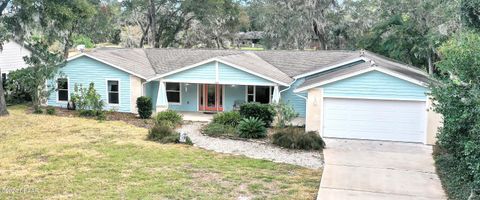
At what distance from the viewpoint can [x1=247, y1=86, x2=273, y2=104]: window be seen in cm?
2225

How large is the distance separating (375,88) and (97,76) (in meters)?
13.2

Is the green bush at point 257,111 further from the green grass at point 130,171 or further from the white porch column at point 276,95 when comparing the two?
the green grass at point 130,171

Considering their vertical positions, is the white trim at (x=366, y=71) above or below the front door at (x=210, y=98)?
above

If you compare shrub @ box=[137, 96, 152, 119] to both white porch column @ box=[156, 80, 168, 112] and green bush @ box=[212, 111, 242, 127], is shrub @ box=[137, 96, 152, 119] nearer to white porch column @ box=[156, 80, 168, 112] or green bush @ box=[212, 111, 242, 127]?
white porch column @ box=[156, 80, 168, 112]

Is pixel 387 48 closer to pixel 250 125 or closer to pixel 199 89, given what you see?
pixel 199 89

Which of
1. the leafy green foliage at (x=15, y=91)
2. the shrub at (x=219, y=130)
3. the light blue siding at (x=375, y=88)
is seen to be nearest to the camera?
the light blue siding at (x=375, y=88)

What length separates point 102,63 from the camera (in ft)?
73.7

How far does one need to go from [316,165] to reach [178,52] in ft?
50.1

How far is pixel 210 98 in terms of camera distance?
23.2 metres

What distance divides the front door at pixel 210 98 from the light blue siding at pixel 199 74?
1.54 metres

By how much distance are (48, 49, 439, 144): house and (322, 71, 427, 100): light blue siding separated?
0.11ft

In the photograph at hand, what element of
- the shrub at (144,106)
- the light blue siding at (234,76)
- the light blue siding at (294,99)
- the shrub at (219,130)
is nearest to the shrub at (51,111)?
the shrub at (144,106)

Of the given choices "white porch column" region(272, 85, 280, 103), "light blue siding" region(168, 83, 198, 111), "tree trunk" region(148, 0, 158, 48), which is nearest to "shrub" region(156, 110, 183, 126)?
"light blue siding" region(168, 83, 198, 111)

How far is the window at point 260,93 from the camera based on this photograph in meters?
22.2
